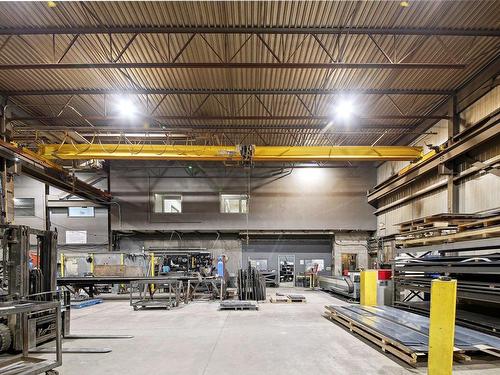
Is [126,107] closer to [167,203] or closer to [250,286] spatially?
[250,286]

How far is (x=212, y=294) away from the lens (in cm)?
1387

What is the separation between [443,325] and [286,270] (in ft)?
52.6

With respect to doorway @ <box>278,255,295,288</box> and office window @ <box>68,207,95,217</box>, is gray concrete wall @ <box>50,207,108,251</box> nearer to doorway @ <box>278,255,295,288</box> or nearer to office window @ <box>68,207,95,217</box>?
office window @ <box>68,207,95,217</box>

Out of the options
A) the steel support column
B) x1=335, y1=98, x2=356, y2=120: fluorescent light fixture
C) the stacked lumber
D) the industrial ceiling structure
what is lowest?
the stacked lumber

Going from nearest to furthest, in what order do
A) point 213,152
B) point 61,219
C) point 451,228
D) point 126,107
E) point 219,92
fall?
point 451,228, point 219,92, point 126,107, point 213,152, point 61,219

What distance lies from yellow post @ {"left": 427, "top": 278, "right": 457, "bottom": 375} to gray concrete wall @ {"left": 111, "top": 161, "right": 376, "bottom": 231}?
14.5 meters

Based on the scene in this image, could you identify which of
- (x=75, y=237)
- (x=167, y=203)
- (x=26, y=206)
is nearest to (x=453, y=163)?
(x=167, y=203)

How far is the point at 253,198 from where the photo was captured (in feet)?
62.4

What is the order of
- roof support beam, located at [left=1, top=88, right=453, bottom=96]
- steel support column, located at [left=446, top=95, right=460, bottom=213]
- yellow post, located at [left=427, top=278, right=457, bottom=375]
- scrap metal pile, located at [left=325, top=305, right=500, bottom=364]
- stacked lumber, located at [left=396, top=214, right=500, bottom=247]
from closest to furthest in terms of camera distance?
yellow post, located at [left=427, top=278, right=457, bottom=375], scrap metal pile, located at [left=325, top=305, right=500, bottom=364], stacked lumber, located at [left=396, top=214, right=500, bottom=247], roof support beam, located at [left=1, top=88, right=453, bottom=96], steel support column, located at [left=446, top=95, right=460, bottom=213]

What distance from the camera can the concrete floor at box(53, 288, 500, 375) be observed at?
5125 millimetres

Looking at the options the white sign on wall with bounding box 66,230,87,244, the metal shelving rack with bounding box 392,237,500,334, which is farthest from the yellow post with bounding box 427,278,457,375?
the white sign on wall with bounding box 66,230,87,244

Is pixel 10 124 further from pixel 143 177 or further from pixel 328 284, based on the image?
pixel 328 284

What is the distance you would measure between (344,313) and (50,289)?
6549 mm

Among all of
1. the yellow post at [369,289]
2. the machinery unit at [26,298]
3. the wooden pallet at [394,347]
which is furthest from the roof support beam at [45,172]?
the yellow post at [369,289]
